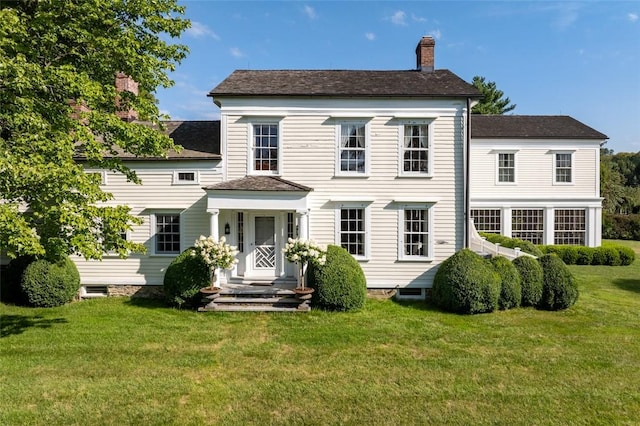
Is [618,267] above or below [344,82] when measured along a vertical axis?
below

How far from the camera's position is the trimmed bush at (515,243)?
47.5 ft

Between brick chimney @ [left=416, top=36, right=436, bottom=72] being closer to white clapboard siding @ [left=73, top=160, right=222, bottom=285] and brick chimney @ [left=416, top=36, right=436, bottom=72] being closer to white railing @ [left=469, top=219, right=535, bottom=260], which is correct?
white railing @ [left=469, top=219, right=535, bottom=260]

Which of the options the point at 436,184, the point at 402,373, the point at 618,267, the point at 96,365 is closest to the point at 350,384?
the point at 402,373

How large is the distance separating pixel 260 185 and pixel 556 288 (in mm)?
9656

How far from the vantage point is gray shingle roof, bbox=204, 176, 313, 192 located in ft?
34.7

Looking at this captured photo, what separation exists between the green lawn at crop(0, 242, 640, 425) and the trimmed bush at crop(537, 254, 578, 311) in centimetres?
42

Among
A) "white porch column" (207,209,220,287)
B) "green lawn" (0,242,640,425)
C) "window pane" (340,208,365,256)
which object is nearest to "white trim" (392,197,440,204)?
"window pane" (340,208,365,256)

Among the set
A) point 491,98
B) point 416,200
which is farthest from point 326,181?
point 491,98

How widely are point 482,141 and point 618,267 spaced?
31.0ft

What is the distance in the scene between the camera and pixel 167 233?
1152cm

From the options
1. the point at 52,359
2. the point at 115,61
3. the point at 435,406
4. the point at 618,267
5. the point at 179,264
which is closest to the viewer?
the point at 435,406

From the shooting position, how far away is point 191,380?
6137mm

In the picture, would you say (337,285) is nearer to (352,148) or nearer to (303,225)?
(303,225)

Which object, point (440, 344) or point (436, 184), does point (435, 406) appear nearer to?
point (440, 344)
